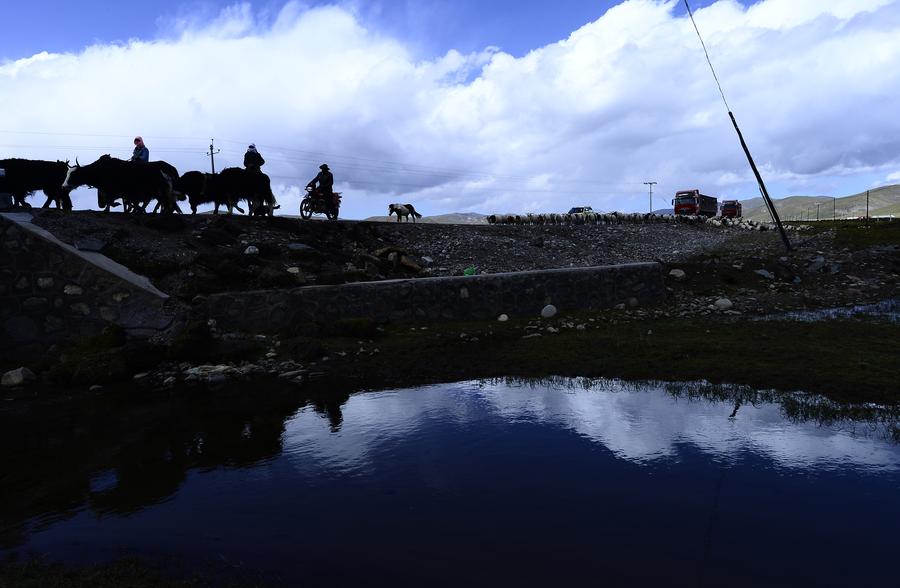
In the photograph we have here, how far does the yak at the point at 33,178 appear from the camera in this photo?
46.0 feet

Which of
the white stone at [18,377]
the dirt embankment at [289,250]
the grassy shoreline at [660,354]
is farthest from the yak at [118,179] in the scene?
the grassy shoreline at [660,354]

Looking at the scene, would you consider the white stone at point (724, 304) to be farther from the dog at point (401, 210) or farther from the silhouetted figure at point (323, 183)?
the dog at point (401, 210)

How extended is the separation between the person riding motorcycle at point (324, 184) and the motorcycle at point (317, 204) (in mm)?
35

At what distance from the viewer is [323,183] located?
1827 cm

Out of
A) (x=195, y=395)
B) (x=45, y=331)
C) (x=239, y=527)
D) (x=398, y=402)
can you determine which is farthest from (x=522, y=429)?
(x=45, y=331)

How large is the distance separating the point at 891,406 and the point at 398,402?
4961 mm

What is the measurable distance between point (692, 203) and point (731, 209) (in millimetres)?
6937

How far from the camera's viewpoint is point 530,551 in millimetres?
3188

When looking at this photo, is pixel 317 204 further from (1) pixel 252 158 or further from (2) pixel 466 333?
(2) pixel 466 333

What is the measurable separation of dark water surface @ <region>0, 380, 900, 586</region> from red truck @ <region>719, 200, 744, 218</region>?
49.9 m

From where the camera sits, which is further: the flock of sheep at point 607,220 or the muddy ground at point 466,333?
the flock of sheep at point 607,220

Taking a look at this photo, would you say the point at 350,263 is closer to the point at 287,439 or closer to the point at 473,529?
the point at 287,439

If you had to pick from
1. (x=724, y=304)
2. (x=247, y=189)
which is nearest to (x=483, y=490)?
(x=724, y=304)

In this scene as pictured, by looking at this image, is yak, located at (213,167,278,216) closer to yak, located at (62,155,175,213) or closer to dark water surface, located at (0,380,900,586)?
yak, located at (62,155,175,213)
